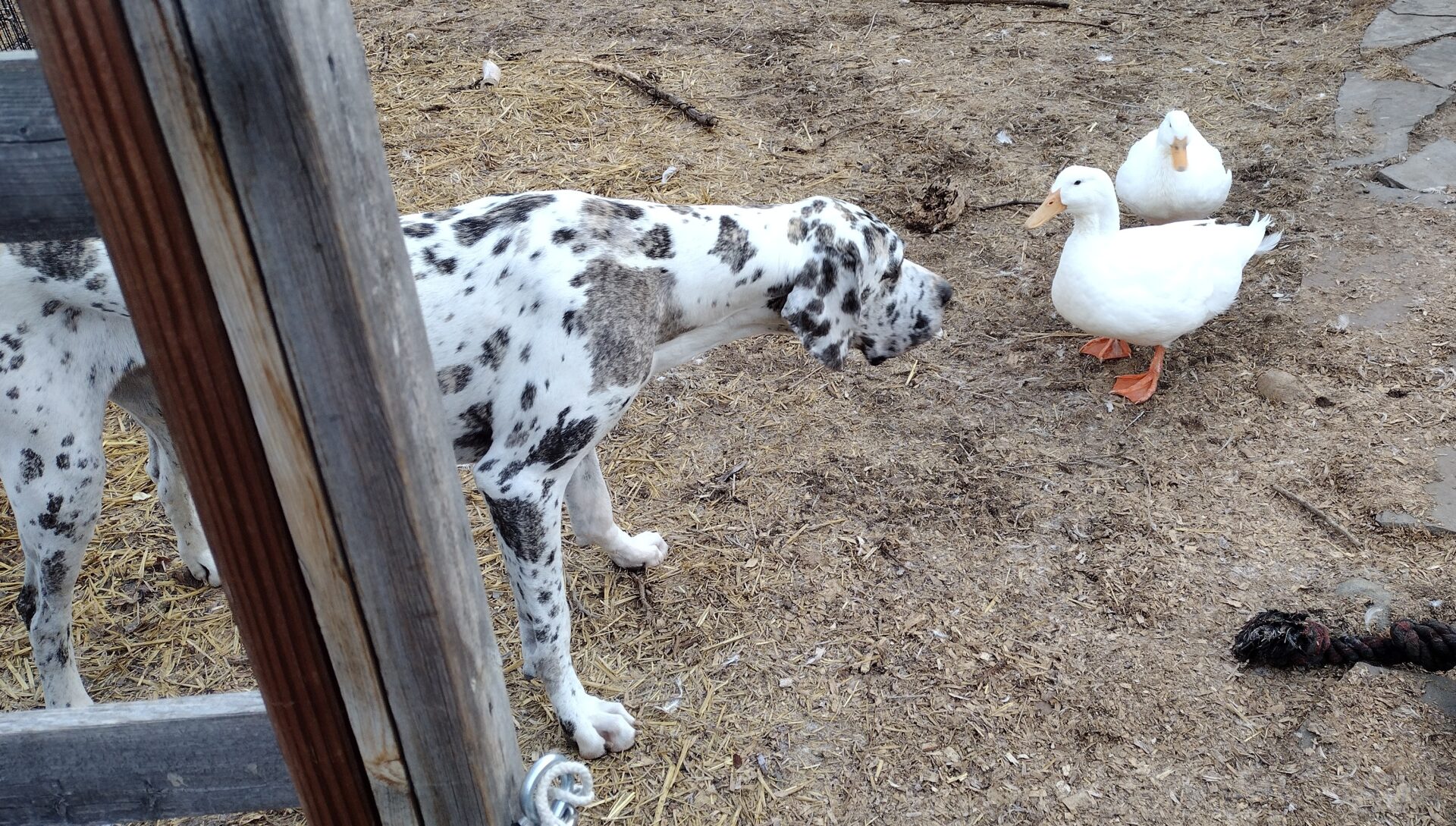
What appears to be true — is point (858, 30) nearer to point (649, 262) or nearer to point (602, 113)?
point (602, 113)

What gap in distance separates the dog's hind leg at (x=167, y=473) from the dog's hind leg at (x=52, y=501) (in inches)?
6.4

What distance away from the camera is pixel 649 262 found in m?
3.09

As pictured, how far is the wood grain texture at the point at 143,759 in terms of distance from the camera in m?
1.44

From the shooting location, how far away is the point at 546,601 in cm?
310

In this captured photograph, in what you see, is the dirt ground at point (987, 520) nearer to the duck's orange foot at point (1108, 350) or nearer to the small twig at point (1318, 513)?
the small twig at point (1318, 513)

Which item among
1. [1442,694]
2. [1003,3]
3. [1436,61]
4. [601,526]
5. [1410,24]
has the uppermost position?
[1003,3]

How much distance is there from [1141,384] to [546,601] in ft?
10.1

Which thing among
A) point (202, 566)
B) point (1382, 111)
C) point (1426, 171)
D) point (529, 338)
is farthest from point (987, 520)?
point (1382, 111)

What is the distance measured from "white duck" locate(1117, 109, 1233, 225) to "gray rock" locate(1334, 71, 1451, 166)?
1590mm

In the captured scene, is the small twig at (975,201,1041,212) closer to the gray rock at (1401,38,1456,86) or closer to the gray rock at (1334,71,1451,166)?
the gray rock at (1334,71,1451,166)

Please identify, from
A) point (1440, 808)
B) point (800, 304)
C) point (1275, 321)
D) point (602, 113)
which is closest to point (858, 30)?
point (602, 113)

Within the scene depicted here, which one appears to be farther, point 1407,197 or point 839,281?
point 1407,197

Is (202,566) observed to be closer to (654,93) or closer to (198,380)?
(198,380)

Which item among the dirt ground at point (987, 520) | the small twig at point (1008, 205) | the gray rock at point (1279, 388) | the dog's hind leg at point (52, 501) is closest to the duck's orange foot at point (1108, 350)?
the dirt ground at point (987, 520)
